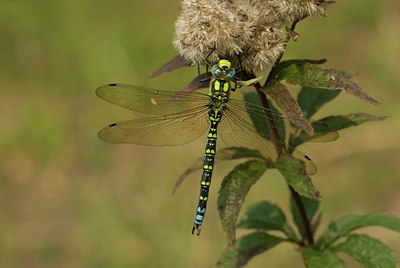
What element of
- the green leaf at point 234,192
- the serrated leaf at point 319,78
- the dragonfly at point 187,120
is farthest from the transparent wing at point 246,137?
the serrated leaf at point 319,78

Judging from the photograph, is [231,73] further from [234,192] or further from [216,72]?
[234,192]

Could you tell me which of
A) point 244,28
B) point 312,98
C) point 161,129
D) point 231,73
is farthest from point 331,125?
point 161,129

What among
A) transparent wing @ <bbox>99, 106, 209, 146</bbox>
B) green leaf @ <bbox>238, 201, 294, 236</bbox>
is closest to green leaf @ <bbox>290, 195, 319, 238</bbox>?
green leaf @ <bbox>238, 201, 294, 236</bbox>

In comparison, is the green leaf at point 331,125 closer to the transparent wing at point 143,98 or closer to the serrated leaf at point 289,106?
the serrated leaf at point 289,106

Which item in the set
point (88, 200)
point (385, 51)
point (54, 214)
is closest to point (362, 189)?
point (385, 51)

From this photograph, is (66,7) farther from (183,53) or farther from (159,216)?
(183,53)

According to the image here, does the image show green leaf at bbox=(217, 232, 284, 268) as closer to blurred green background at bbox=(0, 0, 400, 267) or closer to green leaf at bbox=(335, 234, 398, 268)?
green leaf at bbox=(335, 234, 398, 268)
